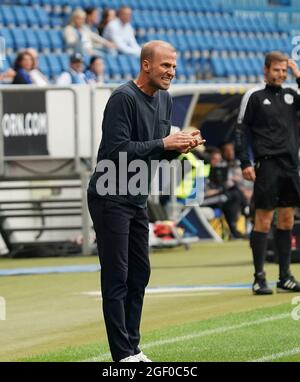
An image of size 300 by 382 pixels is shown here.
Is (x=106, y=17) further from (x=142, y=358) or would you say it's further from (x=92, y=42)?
(x=142, y=358)

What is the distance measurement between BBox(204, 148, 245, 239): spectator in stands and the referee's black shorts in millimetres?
9489

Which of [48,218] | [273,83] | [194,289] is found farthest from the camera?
[48,218]

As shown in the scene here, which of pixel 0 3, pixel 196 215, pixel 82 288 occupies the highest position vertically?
pixel 0 3

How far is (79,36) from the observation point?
22.0 metres

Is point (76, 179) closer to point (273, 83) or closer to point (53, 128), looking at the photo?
point (53, 128)

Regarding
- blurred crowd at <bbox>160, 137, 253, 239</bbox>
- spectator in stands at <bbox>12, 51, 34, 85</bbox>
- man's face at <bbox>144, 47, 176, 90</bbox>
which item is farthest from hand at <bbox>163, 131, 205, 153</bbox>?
blurred crowd at <bbox>160, 137, 253, 239</bbox>

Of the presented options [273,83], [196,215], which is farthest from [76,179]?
[273,83]

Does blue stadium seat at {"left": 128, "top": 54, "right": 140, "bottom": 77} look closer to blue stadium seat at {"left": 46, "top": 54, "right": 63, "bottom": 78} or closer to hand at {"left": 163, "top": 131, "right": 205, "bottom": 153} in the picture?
blue stadium seat at {"left": 46, "top": 54, "right": 63, "bottom": 78}

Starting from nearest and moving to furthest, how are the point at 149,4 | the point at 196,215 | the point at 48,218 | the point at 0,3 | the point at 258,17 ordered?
the point at 48,218, the point at 196,215, the point at 0,3, the point at 149,4, the point at 258,17

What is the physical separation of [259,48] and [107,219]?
2073cm

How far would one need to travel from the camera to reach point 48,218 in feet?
60.8

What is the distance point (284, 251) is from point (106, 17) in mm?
12530

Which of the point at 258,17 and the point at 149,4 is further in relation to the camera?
the point at 258,17

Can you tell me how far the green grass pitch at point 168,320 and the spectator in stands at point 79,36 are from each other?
27.2ft
